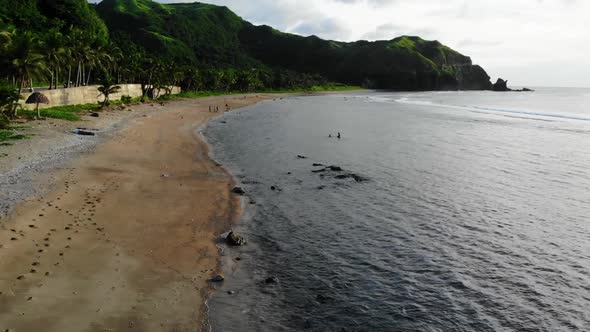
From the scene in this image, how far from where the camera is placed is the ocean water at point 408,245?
16469mm

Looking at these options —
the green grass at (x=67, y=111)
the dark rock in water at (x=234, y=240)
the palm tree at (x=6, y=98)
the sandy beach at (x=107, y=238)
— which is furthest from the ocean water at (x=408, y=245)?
the palm tree at (x=6, y=98)

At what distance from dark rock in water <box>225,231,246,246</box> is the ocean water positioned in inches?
21.6

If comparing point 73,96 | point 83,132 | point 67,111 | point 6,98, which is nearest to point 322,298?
point 83,132

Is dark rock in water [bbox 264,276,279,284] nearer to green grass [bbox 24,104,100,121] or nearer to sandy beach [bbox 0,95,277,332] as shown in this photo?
sandy beach [bbox 0,95,277,332]

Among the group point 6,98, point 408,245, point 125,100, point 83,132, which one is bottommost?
point 408,245

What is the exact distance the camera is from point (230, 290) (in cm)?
1770

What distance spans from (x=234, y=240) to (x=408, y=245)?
9.62m

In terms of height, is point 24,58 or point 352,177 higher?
point 24,58

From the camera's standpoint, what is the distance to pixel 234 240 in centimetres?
2262

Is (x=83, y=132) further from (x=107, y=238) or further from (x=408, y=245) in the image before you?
(x=408, y=245)

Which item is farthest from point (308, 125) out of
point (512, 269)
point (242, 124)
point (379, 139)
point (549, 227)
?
point (512, 269)

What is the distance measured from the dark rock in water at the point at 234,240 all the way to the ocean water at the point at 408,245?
0.55 m

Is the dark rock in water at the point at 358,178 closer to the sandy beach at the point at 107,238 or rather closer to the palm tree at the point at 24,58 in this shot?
the sandy beach at the point at 107,238

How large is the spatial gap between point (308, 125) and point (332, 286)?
67.3 metres
